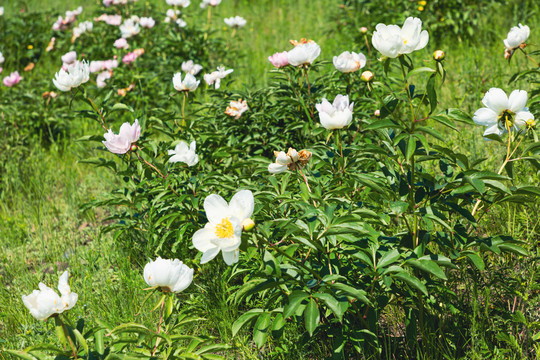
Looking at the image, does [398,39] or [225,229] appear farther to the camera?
[398,39]

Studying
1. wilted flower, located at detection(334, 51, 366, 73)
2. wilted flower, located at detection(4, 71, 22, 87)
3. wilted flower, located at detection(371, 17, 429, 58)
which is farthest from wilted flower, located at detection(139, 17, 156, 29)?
wilted flower, located at detection(371, 17, 429, 58)

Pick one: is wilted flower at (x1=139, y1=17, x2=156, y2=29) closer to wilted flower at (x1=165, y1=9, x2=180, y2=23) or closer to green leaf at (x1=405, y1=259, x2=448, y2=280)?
wilted flower at (x1=165, y1=9, x2=180, y2=23)

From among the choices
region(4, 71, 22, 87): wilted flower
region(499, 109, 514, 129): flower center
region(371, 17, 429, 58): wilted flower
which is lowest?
region(4, 71, 22, 87): wilted flower

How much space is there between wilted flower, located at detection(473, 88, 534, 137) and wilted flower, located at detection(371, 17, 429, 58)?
31 centimetres

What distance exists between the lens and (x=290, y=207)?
1.96 metres

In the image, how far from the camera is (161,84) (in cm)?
462

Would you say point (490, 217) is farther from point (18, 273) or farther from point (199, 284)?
point (18, 273)

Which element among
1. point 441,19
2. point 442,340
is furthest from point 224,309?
point 441,19

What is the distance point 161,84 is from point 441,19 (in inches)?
112

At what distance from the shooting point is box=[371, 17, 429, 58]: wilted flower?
1.45m

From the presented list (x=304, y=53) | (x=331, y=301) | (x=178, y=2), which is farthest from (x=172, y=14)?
(x=331, y=301)

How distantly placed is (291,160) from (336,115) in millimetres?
225

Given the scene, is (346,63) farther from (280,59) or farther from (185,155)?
(185,155)

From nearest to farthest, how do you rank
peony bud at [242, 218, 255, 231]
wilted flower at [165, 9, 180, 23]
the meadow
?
peony bud at [242, 218, 255, 231], the meadow, wilted flower at [165, 9, 180, 23]
